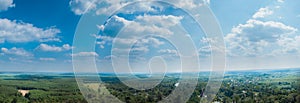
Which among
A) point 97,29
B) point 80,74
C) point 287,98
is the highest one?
point 97,29

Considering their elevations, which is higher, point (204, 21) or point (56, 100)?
point (204, 21)

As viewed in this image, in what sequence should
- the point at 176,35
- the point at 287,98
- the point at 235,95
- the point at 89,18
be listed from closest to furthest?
the point at 89,18 < the point at 176,35 < the point at 287,98 < the point at 235,95

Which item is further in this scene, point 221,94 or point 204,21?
point 221,94

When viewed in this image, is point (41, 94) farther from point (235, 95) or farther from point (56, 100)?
point (235, 95)

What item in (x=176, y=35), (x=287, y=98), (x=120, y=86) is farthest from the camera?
(x=287, y=98)

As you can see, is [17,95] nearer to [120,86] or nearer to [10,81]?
[10,81]

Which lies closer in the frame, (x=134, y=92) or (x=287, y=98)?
(x=134, y=92)

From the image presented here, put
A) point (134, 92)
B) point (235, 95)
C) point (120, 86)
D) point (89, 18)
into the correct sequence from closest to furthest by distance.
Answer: point (89, 18) < point (120, 86) < point (134, 92) < point (235, 95)

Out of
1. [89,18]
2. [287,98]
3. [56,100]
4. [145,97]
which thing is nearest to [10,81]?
[56,100]

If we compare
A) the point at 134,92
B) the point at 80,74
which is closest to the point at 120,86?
the point at 134,92
